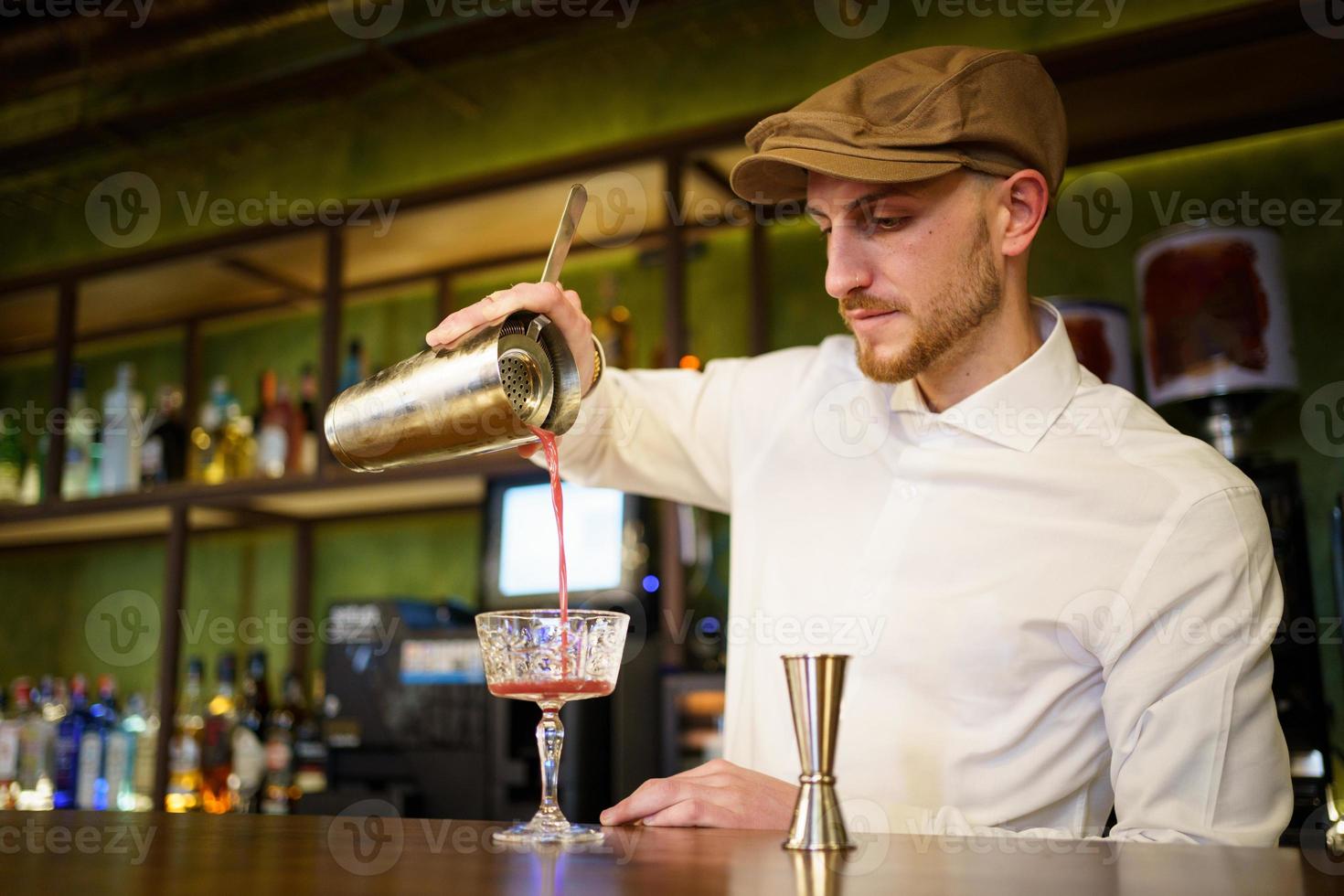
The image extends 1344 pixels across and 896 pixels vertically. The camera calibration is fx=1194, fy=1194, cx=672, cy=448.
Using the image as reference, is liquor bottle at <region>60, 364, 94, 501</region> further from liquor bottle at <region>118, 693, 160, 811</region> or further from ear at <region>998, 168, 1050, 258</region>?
ear at <region>998, 168, 1050, 258</region>

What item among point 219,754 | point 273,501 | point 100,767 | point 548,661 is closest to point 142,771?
point 100,767

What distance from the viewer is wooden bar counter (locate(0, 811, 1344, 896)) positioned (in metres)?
0.62

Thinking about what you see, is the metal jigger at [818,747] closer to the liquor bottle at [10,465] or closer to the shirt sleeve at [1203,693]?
the shirt sleeve at [1203,693]

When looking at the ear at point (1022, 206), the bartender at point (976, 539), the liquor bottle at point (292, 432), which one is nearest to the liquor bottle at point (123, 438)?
the liquor bottle at point (292, 432)

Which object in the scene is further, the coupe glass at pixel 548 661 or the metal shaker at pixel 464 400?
the metal shaker at pixel 464 400

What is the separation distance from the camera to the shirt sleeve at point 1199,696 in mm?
1057

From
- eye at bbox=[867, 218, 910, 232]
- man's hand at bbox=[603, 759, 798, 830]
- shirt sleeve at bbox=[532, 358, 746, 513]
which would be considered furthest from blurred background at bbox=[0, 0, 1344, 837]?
man's hand at bbox=[603, 759, 798, 830]

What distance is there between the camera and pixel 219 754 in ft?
9.12

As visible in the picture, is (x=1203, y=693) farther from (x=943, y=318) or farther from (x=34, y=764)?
(x=34, y=764)

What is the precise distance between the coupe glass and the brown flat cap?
0.54 metres

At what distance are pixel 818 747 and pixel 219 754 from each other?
93.1 inches

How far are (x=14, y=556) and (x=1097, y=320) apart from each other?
10.6ft

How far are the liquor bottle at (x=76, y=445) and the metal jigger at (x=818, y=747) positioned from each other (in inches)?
111

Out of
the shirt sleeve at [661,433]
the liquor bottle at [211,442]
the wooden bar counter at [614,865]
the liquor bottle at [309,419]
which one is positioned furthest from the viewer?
the liquor bottle at [211,442]
